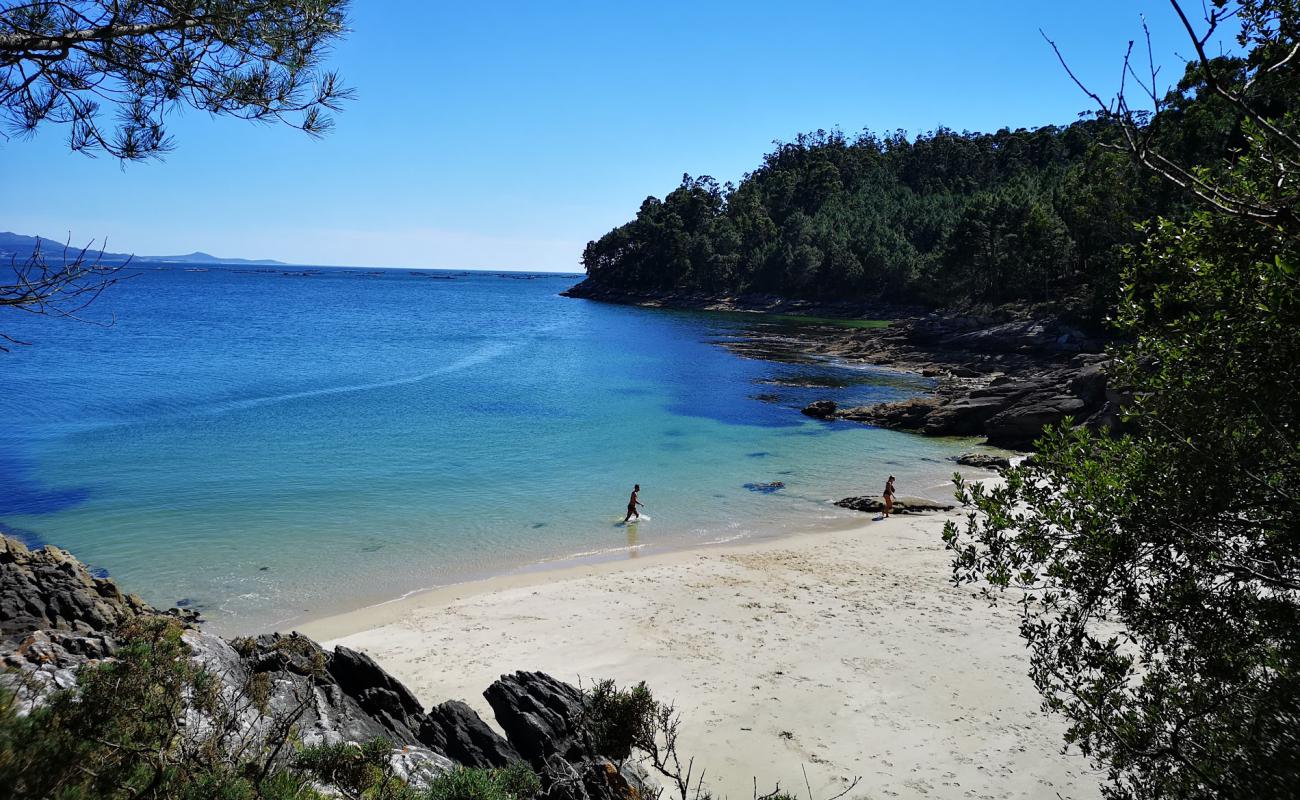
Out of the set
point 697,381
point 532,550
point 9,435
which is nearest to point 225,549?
point 532,550

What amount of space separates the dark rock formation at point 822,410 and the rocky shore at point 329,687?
2960 centimetres

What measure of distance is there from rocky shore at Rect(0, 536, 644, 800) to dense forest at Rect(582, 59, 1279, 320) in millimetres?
38271

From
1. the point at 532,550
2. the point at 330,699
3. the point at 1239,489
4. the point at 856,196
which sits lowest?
the point at 532,550

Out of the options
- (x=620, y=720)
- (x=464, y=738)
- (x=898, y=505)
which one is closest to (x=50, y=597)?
(x=464, y=738)

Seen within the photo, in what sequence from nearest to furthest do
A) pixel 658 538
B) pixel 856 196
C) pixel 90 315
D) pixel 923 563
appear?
pixel 923 563 < pixel 658 538 < pixel 90 315 < pixel 856 196

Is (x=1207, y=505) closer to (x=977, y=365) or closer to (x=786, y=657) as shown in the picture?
(x=786, y=657)

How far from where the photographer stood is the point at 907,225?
105m

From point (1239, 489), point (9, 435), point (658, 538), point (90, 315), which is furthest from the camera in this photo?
point (90, 315)

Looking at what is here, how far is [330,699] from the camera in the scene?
9.16m

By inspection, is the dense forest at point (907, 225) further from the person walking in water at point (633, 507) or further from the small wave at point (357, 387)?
the small wave at point (357, 387)

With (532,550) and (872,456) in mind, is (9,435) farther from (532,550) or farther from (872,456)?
(872,456)

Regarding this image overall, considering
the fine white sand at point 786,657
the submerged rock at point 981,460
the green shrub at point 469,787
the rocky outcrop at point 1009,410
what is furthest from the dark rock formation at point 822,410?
the green shrub at point 469,787

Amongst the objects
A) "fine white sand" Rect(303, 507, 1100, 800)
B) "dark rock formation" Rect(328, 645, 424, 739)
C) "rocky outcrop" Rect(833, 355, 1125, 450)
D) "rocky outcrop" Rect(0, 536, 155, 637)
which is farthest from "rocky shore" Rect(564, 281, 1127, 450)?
"rocky outcrop" Rect(0, 536, 155, 637)

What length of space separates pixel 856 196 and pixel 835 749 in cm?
12842
